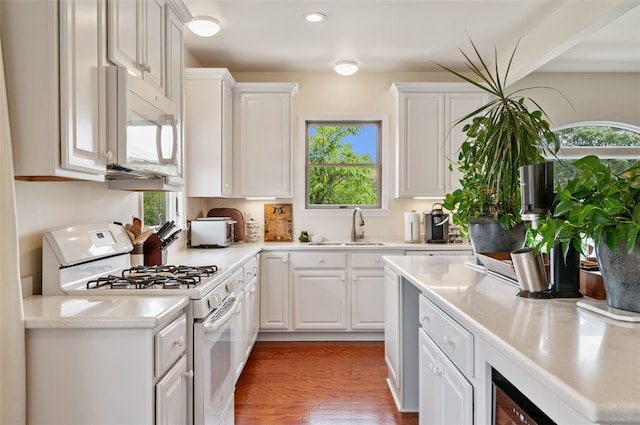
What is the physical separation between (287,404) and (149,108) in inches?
77.2

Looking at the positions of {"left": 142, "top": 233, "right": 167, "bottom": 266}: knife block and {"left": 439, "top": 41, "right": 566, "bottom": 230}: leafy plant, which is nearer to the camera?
{"left": 439, "top": 41, "right": 566, "bottom": 230}: leafy plant

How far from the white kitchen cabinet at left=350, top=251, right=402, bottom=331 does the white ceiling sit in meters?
1.89

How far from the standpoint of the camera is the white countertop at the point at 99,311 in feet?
4.81

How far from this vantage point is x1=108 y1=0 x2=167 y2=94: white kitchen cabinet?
6.12 feet

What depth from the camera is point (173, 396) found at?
1680 mm

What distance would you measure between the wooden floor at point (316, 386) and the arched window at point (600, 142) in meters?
3.01

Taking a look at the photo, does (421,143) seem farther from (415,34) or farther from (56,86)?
(56,86)

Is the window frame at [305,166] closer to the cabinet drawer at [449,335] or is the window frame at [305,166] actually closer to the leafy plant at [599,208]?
the cabinet drawer at [449,335]

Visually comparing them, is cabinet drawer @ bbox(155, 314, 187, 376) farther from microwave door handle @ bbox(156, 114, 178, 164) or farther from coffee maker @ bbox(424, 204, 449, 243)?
coffee maker @ bbox(424, 204, 449, 243)

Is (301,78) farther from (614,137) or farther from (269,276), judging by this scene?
(614,137)

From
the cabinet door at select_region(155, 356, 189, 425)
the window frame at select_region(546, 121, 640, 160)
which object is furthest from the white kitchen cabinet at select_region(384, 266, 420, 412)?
the window frame at select_region(546, 121, 640, 160)

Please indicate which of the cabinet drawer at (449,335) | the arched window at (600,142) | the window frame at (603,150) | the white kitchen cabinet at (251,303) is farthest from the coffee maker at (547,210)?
the arched window at (600,142)

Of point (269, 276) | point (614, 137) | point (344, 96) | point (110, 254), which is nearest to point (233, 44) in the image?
point (344, 96)

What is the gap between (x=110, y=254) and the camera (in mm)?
2264
